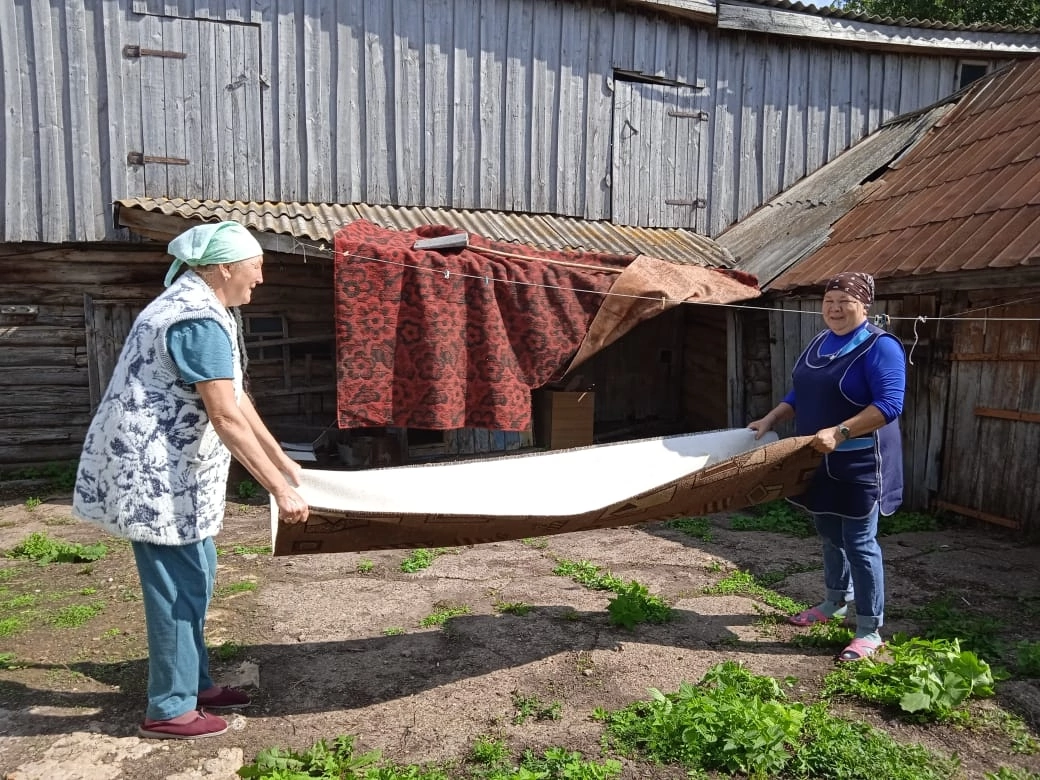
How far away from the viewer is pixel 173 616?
276 cm

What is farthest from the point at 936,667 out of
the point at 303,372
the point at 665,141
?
the point at 665,141

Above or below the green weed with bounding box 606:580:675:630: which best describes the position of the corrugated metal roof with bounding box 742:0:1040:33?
above

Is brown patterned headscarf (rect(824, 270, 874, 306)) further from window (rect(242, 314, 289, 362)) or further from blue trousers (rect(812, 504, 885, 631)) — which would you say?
window (rect(242, 314, 289, 362))

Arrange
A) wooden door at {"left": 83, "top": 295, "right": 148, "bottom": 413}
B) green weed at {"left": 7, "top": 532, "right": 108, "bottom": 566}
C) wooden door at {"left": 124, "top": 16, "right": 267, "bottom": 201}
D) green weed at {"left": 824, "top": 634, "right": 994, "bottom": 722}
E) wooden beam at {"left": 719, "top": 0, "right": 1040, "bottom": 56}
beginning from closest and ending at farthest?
green weed at {"left": 824, "top": 634, "right": 994, "bottom": 722}, green weed at {"left": 7, "top": 532, "right": 108, "bottom": 566}, wooden door at {"left": 124, "top": 16, "right": 267, "bottom": 201}, wooden door at {"left": 83, "top": 295, "right": 148, "bottom": 413}, wooden beam at {"left": 719, "top": 0, "right": 1040, "bottom": 56}

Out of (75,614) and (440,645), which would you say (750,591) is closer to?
(440,645)

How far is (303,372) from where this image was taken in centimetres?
817

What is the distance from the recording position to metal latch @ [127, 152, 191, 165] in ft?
23.9

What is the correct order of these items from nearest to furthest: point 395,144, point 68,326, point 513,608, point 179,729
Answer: point 179,729
point 513,608
point 68,326
point 395,144

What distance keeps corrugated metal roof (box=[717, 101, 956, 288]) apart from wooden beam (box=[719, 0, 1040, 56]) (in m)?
1.03

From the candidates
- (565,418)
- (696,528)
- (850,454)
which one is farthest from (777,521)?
(850,454)

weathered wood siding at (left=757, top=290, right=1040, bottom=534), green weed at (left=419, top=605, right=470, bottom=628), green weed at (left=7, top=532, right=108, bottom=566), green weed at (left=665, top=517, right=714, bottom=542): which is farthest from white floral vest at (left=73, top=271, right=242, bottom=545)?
weathered wood siding at (left=757, top=290, right=1040, bottom=534)

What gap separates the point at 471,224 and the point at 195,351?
5566mm

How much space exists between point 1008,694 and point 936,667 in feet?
1.00

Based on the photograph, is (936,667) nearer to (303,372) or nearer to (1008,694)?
(1008,694)
